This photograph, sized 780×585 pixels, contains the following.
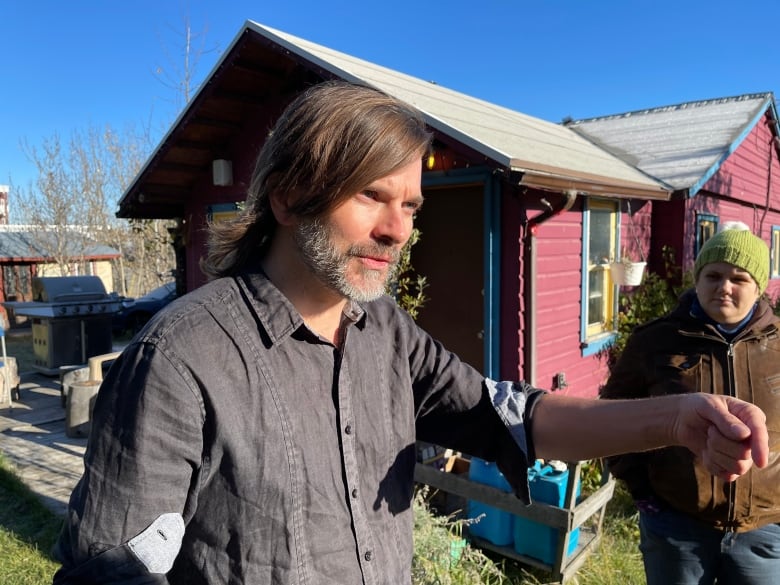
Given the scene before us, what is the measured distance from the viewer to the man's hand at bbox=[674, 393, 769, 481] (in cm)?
118

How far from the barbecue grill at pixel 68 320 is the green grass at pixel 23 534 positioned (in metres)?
5.05

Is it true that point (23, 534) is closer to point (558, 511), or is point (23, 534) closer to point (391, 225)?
point (558, 511)

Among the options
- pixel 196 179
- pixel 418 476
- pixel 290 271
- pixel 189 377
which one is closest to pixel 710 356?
pixel 290 271

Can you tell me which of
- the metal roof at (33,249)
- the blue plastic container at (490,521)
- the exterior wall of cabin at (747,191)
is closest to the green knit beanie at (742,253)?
the blue plastic container at (490,521)

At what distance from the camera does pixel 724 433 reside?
48.4 inches

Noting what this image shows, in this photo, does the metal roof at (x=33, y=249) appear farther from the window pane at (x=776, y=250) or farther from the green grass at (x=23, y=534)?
the window pane at (x=776, y=250)

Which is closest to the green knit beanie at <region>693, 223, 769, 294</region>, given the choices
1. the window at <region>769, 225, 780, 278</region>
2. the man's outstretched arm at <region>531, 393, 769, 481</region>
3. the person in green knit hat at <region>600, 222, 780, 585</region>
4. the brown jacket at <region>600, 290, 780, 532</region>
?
the person in green knit hat at <region>600, 222, 780, 585</region>

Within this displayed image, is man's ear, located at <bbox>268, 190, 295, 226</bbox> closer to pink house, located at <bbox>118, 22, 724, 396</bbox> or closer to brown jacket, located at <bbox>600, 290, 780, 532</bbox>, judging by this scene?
brown jacket, located at <bbox>600, 290, 780, 532</bbox>

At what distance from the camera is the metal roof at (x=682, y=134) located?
788 centimetres

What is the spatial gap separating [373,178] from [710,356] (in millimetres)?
1778

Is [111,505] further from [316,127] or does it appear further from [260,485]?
[316,127]

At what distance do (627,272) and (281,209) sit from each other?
555 centimetres

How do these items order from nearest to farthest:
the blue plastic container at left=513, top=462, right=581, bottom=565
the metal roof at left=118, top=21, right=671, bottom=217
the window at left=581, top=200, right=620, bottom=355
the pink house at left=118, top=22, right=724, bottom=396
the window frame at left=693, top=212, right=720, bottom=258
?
the blue plastic container at left=513, top=462, right=581, bottom=565 < the metal roof at left=118, top=21, right=671, bottom=217 < the pink house at left=118, top=22, right=724, bottom=396 < the window at left=581, top=200, right=620, bottom=355 < the window frame at left=693, top=212, right=720, bottom=258

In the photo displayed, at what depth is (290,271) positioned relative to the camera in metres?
1.40
